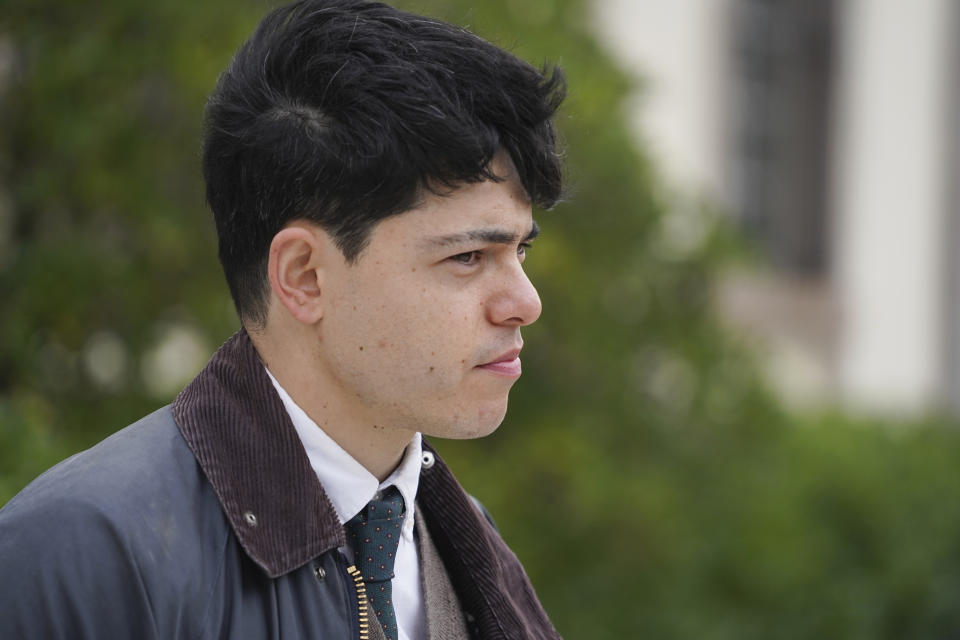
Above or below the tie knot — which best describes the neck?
above

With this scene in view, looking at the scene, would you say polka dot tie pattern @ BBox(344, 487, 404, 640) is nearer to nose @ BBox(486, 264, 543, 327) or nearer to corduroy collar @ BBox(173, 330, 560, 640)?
corduroy collar @ BBox(173, 330, 560, 640)

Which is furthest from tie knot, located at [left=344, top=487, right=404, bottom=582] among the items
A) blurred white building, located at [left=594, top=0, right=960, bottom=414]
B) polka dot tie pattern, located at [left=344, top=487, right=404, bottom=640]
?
blurred white building, located at [left=594, top=0, right=960, bottom=414]

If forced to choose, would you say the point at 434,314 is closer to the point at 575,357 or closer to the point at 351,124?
the point at 351,124

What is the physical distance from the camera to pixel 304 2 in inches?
80.4

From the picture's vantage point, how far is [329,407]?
6.39 feet

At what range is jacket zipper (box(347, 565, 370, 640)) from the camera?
72.2 inches

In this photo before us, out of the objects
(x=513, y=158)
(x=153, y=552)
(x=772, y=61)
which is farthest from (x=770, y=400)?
(x=772, y=61)

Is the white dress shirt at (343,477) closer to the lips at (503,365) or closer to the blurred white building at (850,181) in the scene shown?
the lips at (503,365)

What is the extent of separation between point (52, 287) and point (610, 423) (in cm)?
243

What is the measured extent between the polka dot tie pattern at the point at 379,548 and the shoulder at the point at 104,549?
253 millimetres

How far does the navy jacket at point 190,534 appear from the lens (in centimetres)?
160

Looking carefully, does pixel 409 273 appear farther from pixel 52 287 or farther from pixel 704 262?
pixel 704 262

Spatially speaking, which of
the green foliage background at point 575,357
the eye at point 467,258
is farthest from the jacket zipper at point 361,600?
the green foliage background at point 575,357

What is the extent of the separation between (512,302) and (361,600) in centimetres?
48
